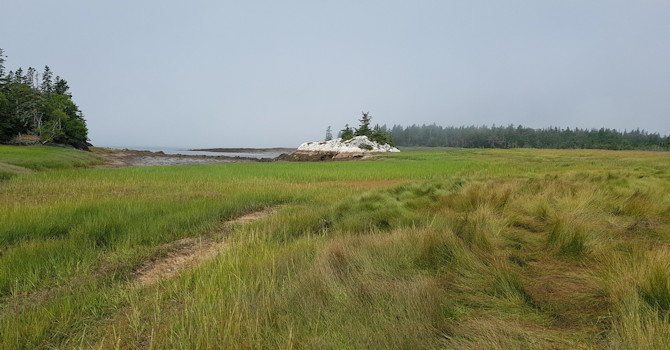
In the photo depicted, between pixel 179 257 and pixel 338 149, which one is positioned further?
pixel 338 149

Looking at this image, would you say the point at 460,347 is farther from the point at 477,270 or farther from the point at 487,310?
the point at 477,270

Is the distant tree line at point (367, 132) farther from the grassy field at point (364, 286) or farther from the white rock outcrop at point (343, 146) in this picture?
the grassy field at point (364, 286)

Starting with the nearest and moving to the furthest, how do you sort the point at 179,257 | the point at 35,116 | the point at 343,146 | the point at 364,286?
the point at 364,286 < the point at 179,257 < the point at 35,116 < the point at 343,146

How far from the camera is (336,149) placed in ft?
201

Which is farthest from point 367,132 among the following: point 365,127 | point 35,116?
point 35,116

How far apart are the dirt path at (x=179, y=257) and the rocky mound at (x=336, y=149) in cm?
5018

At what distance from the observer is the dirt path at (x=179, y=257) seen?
3.52 metres

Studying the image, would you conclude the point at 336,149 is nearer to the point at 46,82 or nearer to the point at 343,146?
the point at 343,146

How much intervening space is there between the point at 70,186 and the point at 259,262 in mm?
11676

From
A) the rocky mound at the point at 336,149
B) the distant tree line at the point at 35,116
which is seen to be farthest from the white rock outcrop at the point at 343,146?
the distant tree line at the point at 35,116

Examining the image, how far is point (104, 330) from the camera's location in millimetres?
2176

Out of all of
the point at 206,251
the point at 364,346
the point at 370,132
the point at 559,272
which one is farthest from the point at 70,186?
the point at 370,132

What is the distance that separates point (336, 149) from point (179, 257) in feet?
189

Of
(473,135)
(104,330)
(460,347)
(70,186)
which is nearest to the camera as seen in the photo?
(460,347)
